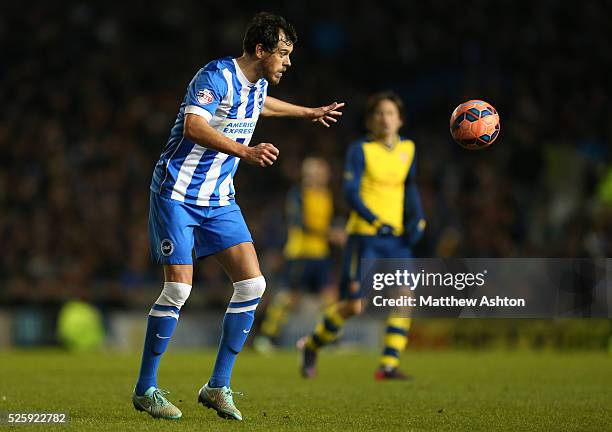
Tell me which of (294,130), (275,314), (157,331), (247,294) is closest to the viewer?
(157,331)

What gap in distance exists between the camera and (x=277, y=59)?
606 centimetres

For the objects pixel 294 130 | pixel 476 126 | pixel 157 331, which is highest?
pixel 294 130

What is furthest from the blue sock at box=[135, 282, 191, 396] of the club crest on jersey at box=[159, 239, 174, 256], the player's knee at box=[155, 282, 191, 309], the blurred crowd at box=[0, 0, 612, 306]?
the blurred crowd at box=[0, 0, 612, 306]

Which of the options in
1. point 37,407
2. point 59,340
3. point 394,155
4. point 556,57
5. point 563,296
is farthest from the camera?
point 556,57

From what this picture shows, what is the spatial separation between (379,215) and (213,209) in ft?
11.2

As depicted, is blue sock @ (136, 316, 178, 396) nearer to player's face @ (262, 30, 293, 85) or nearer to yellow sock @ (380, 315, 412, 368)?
player's face @ (262, 30, 293, 85)

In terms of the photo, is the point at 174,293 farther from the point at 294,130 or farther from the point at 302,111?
the point at 294,130

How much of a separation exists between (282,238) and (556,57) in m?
5.87

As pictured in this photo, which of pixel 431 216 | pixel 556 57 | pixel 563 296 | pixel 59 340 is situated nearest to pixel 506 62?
pixel 556 57

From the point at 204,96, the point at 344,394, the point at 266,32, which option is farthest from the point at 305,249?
the point at 204,96

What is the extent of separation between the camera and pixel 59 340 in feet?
48.0

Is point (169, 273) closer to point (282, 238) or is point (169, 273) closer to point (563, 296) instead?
point (563, 296)

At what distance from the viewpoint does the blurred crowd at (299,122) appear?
52.1 ft
